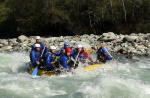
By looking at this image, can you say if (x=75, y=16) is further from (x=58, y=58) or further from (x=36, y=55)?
(x=58, y=58)

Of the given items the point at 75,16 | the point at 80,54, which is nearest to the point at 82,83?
the point at 80,54

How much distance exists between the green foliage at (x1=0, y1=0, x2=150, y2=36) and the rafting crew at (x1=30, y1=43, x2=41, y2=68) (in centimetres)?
2027

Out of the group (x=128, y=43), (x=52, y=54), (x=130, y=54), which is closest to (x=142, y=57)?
(x=130, y=54)

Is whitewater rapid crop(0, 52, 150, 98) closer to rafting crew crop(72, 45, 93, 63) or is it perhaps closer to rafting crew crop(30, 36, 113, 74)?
rafting crew crop(30, 36, 113, 74)

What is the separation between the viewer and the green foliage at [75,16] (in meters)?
36.8

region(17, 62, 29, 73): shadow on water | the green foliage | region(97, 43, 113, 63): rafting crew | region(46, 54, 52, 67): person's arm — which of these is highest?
region(46, 54, 52, 67): person's arm

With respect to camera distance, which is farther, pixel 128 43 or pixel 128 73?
pixel 128 43

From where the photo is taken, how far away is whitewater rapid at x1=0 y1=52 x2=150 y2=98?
36.2 ft

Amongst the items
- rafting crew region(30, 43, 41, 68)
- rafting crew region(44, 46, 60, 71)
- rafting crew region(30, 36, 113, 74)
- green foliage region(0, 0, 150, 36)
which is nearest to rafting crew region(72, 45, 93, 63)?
rafting crew region(30, 36, 113, 74)

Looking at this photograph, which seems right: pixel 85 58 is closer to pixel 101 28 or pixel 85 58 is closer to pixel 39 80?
pixel 39 80

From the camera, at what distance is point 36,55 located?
51.9 feet

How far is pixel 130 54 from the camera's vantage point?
2141cm

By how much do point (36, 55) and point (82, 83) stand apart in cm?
369

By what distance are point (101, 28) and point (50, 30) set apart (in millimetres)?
8528
